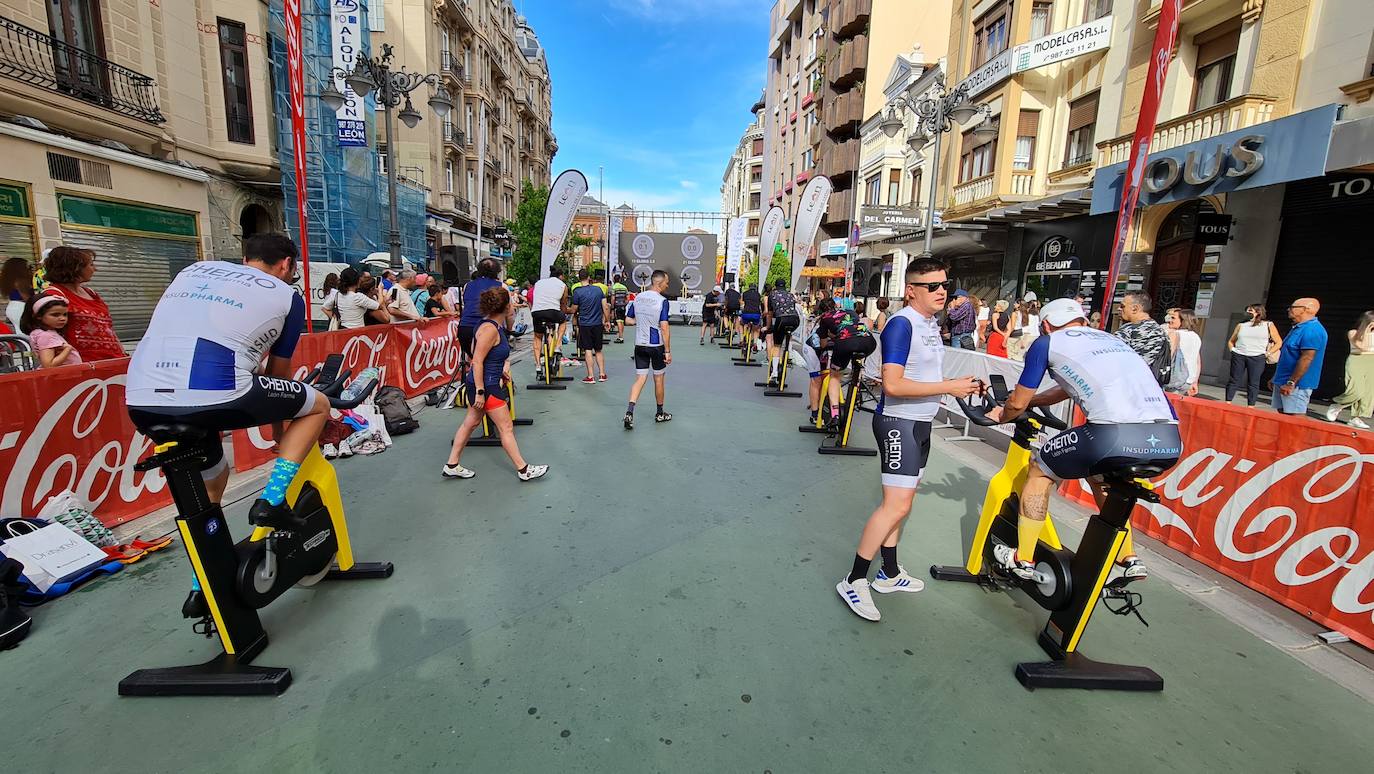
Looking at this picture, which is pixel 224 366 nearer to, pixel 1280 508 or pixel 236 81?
pixel 1280 508

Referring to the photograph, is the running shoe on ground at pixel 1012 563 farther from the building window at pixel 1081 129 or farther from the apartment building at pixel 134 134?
the building window at pixel 1081 129

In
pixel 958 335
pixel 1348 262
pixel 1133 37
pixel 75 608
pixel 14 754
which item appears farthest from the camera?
pixel 1133 37

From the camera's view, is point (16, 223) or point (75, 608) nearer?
point (75, 608)

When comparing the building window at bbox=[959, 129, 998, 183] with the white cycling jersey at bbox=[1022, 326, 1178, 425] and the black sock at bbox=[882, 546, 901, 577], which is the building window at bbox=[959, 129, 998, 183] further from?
the black sock at bbox=[882, 546, 901, 577]

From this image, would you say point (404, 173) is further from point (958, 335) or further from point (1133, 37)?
point (1133, 37)

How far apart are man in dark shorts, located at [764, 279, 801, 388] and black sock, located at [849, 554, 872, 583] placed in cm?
644

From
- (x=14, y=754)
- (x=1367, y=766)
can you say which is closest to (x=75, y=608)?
(x=14, y=754)

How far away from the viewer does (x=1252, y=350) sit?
27.3 feet

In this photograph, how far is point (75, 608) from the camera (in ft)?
9.55

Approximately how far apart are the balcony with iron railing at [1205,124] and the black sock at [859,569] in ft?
31.5

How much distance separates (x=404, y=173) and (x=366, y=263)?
14.5 metres

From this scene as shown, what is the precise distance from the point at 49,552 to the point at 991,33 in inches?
921

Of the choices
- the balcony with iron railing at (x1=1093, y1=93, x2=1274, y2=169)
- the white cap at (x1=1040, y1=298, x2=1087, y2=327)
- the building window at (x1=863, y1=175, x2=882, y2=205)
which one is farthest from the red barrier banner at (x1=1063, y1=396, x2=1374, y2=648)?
the building window at (x1=863, y1=175, x2=882, y2=205)

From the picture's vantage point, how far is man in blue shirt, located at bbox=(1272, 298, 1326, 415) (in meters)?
6.64
